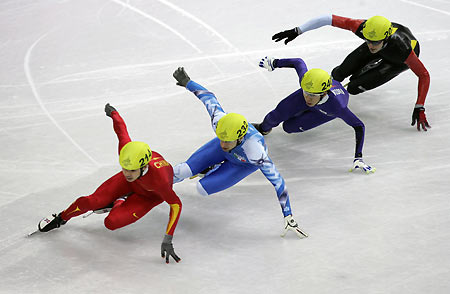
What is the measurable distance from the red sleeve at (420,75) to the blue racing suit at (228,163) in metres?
2.17

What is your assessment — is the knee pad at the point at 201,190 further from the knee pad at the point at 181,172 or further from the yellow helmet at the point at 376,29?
the yellow helmet at the point at 376,29

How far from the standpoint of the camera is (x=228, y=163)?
16.8ft

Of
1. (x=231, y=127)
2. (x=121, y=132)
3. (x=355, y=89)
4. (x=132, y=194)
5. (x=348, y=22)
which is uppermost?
(x=121, y=132)

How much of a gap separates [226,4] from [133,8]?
53.8 inches

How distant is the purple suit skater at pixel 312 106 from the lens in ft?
17.6

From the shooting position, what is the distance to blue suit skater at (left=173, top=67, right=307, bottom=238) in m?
4.65

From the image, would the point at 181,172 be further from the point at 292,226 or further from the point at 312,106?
the point at 312,106

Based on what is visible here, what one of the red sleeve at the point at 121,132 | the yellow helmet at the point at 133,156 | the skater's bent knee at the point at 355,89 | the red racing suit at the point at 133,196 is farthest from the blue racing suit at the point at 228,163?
the skater's bent knee at the point at 355,89

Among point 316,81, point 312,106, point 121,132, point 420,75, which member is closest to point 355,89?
point 420,75

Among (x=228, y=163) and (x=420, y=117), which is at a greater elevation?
(x=228, y=163)

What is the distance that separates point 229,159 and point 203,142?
1.31 metres

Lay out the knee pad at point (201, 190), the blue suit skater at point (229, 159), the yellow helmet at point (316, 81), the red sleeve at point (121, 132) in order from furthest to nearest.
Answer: the yellow helmet at point (316, 81) → the knee pad at point (201, 190) → the red sleeve at point (121, 132) → the blue suit skater at point (229, 159)

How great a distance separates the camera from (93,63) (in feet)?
26.1

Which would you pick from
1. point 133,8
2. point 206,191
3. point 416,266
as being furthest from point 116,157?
point 133,8
